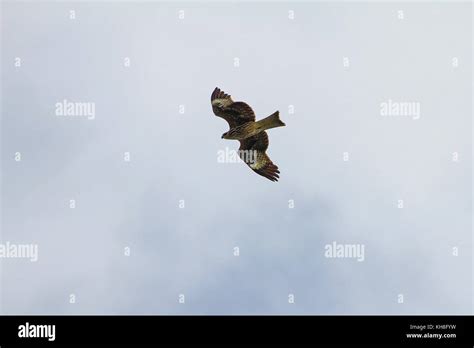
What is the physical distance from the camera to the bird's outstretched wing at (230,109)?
2781 cm

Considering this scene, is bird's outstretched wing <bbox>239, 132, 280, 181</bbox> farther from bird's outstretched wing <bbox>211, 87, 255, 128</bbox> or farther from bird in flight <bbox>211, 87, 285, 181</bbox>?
→ bird's outstretched wing <bbox>211, 87, 255, 128</bbox>

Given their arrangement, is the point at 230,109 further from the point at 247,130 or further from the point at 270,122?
the point at 270,122

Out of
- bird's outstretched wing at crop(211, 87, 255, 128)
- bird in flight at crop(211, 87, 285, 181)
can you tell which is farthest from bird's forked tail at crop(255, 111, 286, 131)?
bird's outstretched wing at crop(211, 87, 255, 128)

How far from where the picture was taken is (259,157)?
28.8 meters

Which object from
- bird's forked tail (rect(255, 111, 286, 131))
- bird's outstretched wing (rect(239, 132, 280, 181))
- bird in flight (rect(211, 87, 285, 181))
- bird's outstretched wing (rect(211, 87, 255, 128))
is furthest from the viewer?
bird's outstretched wing (rect(239, 132, 280, 181))

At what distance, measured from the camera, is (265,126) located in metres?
27.3

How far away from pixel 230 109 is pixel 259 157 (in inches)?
74.0

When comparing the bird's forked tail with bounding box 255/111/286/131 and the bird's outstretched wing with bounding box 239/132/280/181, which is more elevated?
the bird's forked tail with bounding box 255/111/286/131

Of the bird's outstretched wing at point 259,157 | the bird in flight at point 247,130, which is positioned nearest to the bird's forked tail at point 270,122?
the bird in flight at point 247,130

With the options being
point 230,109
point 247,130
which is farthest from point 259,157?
point 230,109

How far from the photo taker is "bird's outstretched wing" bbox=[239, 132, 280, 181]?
1122 inches
